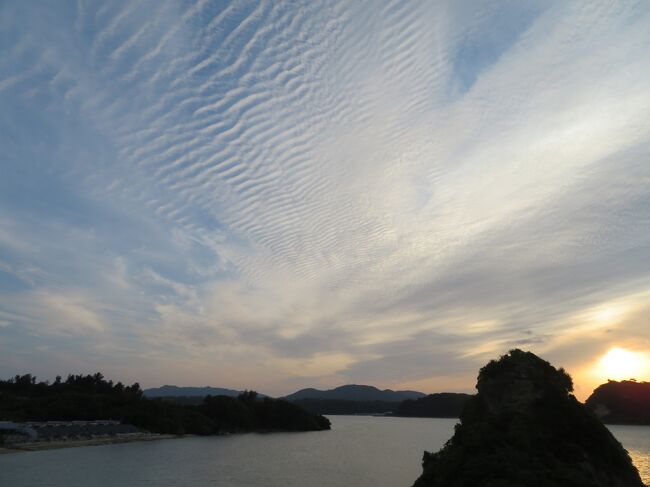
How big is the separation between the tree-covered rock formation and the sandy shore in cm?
9861

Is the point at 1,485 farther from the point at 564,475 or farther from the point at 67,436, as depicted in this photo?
the point at 67,436

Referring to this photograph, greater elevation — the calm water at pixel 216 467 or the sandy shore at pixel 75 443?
the sandy shore at pixel 75 443

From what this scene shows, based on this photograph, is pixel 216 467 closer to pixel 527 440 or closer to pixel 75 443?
pixel 75 443

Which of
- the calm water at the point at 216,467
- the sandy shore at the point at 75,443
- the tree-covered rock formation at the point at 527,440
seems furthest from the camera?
the sandy shore at the point at 75,443

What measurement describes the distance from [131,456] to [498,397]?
89.2 m

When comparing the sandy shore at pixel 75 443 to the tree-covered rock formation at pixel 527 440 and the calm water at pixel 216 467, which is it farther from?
the tree-covered rock formation at pixel 527 440

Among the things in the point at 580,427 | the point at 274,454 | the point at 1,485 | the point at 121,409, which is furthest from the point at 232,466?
the point at 121,409

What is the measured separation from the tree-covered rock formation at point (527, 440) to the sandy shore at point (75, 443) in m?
98.6

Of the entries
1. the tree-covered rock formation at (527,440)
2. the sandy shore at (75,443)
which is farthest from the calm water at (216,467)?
the tree-covered rock formation at (527,440)

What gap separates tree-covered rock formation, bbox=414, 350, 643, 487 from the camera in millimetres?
35938

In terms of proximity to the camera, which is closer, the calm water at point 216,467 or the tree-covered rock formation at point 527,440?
the tree-covered rock formation at point 527,440

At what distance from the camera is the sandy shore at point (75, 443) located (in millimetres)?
106062

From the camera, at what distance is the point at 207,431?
19425 centimetres

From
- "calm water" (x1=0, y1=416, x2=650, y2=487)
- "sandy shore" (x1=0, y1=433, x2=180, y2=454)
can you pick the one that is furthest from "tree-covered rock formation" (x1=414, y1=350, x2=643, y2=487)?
"sandy shore" (x1=0, y1=433, x2=180, y2=454)
